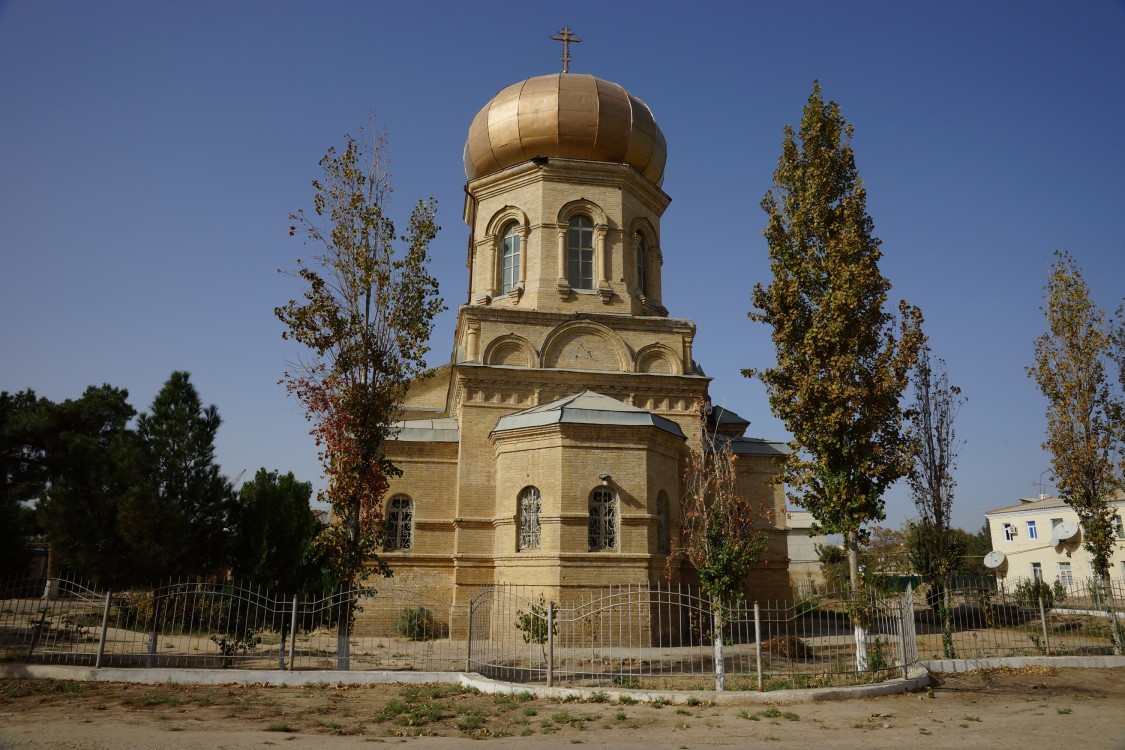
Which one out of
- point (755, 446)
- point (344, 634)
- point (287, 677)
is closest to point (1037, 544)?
point (755, 446)

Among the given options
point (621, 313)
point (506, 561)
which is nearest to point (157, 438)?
point (506, 561)

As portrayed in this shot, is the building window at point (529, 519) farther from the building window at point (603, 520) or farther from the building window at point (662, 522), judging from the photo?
the building window at point (662, 522)

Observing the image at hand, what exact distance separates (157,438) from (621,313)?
10530mm

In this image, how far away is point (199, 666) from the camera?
11742 mm

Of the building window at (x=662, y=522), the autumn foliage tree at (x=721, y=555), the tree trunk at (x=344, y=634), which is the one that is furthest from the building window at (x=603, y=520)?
the tree trunk at (x=344, y=634)

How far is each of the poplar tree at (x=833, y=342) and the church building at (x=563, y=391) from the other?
13.2 ft

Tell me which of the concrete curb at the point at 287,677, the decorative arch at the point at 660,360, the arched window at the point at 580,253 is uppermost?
the arched window at the point at 580,253

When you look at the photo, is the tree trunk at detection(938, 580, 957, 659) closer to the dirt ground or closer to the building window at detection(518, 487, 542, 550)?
the dirt ground

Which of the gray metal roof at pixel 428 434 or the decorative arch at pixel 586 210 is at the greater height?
the decorative arch at pixel 586 210

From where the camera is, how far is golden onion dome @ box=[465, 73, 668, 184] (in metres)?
19.3

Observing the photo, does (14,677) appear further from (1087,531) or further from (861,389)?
(1087,531)

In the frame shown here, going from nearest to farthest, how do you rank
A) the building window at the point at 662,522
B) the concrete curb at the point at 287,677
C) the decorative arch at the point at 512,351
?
the concrete curb at the point at 287,677, the building window at the point at 662,522, the decorative arch at the point at 512,351

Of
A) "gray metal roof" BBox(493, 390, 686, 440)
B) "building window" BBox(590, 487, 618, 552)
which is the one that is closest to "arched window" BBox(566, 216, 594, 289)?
"gray metal roof" BBox(493, 390, 686, 440)

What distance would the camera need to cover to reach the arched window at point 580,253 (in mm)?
19219
